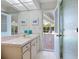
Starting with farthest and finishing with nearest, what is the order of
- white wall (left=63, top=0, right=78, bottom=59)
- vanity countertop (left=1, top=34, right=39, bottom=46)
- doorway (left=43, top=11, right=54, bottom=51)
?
doorway (left=43, top=11, right=54, bottom=51) < vanity countertop (left=1, top=34, right=39, bottom=46) < white wall (left=63, top=0, right=78, bottom=59)

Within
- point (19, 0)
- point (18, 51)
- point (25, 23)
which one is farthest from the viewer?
point (25, 23)

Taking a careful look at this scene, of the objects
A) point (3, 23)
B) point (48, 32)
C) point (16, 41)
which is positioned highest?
point (3, 23)

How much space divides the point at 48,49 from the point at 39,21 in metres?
1.52

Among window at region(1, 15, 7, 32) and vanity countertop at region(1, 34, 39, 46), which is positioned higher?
window at region(1, 15, 7, 32)

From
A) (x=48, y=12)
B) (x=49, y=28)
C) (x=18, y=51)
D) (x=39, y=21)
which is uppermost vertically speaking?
(x=48, y=12)

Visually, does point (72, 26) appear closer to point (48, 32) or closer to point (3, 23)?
point (3, 23)

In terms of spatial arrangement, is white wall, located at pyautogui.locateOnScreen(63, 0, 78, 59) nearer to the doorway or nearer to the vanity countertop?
the vanity countertop

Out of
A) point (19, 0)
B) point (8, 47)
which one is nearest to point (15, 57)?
point (8, 47)

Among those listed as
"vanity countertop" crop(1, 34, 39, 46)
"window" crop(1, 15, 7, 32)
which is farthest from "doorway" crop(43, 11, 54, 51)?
"window" crop(1, 15, 7, 32)

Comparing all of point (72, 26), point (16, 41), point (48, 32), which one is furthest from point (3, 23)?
point (48, 32)

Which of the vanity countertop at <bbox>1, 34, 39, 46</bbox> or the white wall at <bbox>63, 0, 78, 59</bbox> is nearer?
the white wall at <bbox>63, 0, 78, 59</bbox>

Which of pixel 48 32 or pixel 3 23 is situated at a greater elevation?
pixel 3 23

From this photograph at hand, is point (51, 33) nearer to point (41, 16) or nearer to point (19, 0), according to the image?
point (41, 16)

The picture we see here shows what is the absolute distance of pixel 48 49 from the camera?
15.0ft
